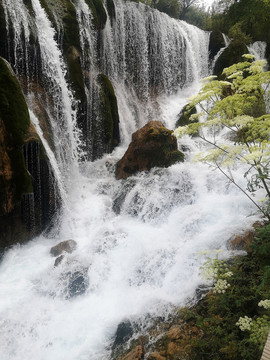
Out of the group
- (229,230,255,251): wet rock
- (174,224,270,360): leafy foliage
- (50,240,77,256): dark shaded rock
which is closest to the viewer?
(174,224,270,360): leafy foliage

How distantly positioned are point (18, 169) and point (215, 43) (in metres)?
16.4

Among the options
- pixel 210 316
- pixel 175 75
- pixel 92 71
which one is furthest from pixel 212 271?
pixel 175 75

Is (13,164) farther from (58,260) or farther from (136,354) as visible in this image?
(136,354)

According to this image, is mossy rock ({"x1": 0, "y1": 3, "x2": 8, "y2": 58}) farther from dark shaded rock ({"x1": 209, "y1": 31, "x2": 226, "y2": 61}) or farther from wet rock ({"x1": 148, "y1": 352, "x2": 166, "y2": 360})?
dark shaded rock ({"x1": 209, "y1": 31, "x2": 226, "y2": 61})

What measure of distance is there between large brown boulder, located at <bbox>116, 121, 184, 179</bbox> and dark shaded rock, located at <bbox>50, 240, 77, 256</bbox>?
12.1ft

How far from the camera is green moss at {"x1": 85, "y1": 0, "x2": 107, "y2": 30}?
12.3 metres

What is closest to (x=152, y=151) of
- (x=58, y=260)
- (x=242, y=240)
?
(x=58, y=260)

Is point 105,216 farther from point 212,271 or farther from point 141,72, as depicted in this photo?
point 141,72

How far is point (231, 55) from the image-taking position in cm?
1602

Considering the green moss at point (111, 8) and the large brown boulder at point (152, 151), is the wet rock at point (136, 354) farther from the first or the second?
the green moss at point (111, 8)

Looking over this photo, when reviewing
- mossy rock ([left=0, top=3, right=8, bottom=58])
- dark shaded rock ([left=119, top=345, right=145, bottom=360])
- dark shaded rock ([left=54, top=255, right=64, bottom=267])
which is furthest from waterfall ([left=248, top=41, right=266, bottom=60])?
dark shaded rock ([left=119, top=345, right=145, bottom=360])

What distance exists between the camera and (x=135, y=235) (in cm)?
690

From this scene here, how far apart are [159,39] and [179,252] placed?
14.9m

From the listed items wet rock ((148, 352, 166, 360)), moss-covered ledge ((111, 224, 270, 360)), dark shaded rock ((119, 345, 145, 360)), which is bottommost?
dark shaded rock ((119, 345, 145, 360))
